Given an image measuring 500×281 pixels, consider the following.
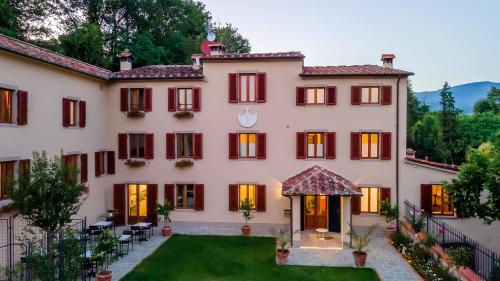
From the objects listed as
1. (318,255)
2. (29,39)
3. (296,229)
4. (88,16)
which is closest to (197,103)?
(296,229)

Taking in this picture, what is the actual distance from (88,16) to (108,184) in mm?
22948

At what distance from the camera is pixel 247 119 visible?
60.0ft

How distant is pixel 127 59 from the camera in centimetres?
2066

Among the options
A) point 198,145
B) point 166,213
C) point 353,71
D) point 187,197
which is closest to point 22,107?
point 166,213

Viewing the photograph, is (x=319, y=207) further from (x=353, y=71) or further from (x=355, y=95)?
(x=353, y=71)

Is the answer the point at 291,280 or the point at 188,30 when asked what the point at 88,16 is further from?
the point at 291,280

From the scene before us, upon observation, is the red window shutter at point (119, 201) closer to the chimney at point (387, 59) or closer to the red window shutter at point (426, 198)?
the red window shutter at point (426, 198)

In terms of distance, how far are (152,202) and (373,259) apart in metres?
11.9

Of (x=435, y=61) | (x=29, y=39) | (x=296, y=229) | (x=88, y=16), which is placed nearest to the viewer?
(x=296, y=229)

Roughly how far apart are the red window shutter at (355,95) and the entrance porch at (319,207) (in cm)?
405

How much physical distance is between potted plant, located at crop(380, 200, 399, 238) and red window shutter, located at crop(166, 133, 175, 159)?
11.6m

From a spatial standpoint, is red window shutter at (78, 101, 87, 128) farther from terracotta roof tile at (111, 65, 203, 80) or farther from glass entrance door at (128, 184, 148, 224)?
glass entrance door at (128, 184, 148, 224)

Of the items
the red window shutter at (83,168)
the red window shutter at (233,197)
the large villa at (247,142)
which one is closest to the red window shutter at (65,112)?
the large villa at (247,142)

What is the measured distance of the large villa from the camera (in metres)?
→ 17.5
